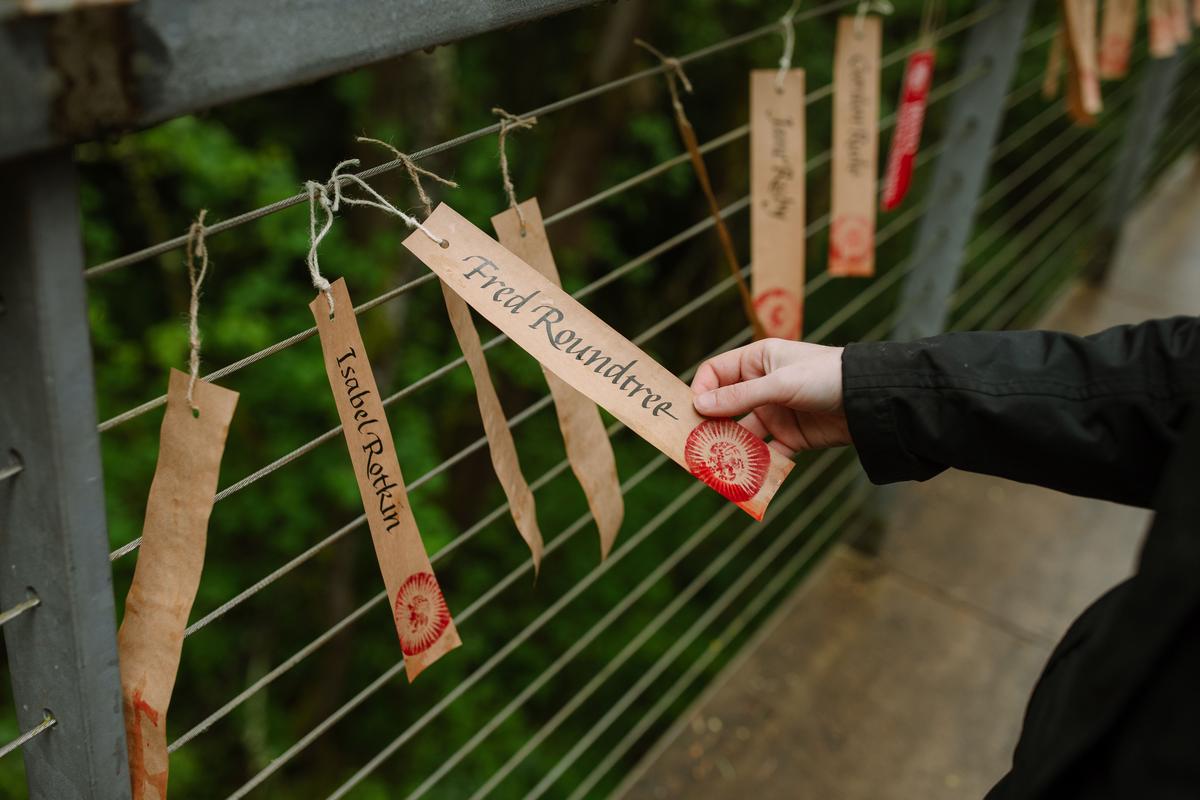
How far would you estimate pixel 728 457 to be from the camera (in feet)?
3.23

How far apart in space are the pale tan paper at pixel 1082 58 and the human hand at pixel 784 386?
3.92ft

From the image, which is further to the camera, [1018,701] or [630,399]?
[1018,701]

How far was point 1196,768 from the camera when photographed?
77 cm

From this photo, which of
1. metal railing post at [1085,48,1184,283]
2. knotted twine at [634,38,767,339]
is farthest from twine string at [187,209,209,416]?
metal railing post at [1085,48,1184,283]

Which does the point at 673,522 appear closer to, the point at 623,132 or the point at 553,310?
the point at 623,132

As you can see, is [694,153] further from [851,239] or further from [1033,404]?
[1033,404]

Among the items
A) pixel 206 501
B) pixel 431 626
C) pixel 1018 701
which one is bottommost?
pixel 1018 701

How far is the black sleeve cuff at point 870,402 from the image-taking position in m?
1.02

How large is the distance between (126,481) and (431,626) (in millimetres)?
3176

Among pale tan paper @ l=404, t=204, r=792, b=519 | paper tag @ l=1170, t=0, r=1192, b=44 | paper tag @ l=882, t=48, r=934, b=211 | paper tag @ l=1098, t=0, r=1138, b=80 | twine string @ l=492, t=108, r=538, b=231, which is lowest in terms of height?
paper tag @ l=1170, t=0, r=1192, b=44

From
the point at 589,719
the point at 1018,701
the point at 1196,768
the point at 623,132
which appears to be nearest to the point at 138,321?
the point at 623,132

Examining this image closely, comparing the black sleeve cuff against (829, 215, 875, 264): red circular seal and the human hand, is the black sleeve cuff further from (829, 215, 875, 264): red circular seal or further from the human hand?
(829, 215, 875, 264): red circular seal

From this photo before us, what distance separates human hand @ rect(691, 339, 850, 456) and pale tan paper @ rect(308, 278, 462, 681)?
11.4 inches

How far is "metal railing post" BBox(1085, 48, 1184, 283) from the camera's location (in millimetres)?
3480
